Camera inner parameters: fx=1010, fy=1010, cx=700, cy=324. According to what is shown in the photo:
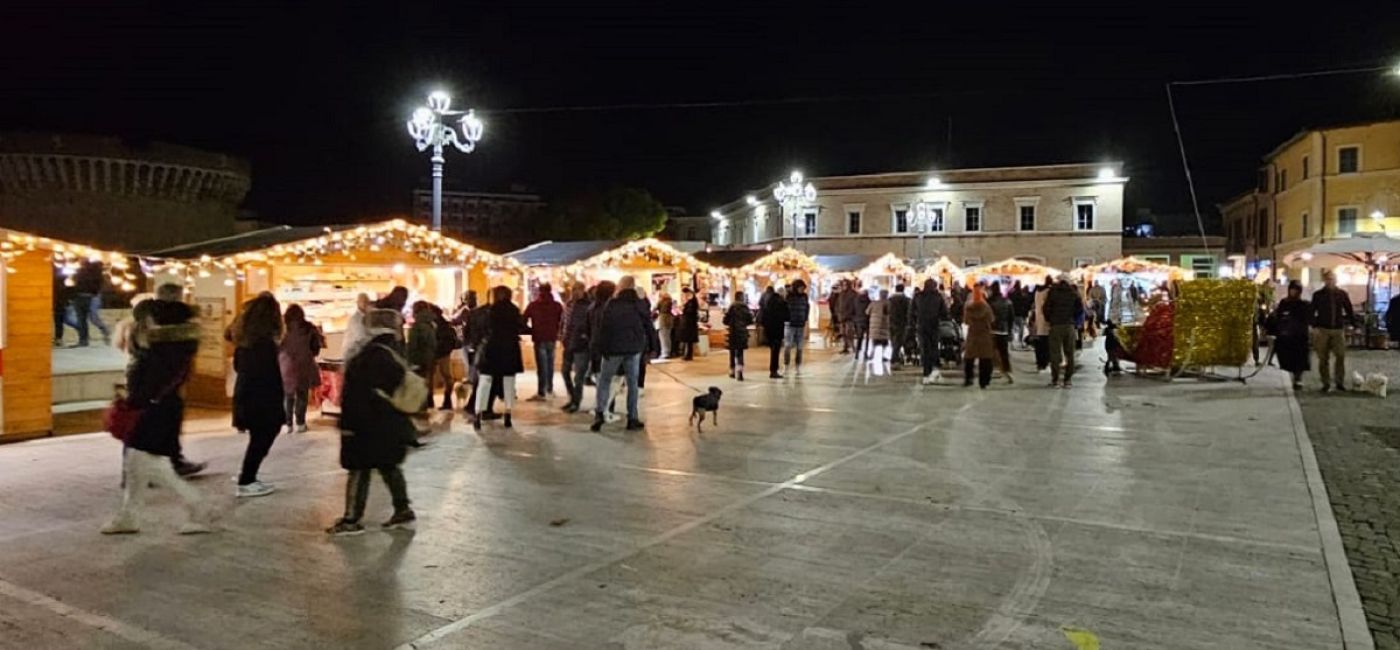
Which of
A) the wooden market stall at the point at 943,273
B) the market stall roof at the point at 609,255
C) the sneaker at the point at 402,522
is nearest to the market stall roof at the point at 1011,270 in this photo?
the wooden market stall at the point at 943,273

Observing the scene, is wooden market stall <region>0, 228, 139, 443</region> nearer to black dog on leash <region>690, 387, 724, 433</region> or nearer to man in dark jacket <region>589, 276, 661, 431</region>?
man in dark jacket <region>589, 276, 661, 431</region>

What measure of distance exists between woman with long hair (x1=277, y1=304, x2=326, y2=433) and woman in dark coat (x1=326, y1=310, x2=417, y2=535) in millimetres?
4172

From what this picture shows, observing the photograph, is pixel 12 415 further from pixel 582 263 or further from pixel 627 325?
pixel 582 263

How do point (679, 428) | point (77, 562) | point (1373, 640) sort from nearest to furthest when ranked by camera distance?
point (1373, 640) → point (77, 562) → point (679, 428)

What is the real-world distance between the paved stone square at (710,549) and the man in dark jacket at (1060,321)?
14.1ft

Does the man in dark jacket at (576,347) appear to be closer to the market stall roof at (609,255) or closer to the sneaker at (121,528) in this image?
the sneaker at (121,528)

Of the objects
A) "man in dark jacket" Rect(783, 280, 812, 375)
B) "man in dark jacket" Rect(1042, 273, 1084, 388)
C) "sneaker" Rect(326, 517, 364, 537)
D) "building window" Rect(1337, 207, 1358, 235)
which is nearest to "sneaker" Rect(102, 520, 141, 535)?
"sneaker" Rect(326, 517, 364, 537)

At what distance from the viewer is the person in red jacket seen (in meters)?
12.5

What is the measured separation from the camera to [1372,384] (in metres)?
13.1

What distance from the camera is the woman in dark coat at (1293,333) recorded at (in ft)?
44.6

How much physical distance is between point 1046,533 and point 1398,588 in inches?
69.7

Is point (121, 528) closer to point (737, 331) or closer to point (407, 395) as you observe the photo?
point (407, 395)

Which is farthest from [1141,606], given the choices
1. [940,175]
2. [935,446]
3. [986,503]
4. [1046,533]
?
[940,175]

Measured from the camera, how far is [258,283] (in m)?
13.0
